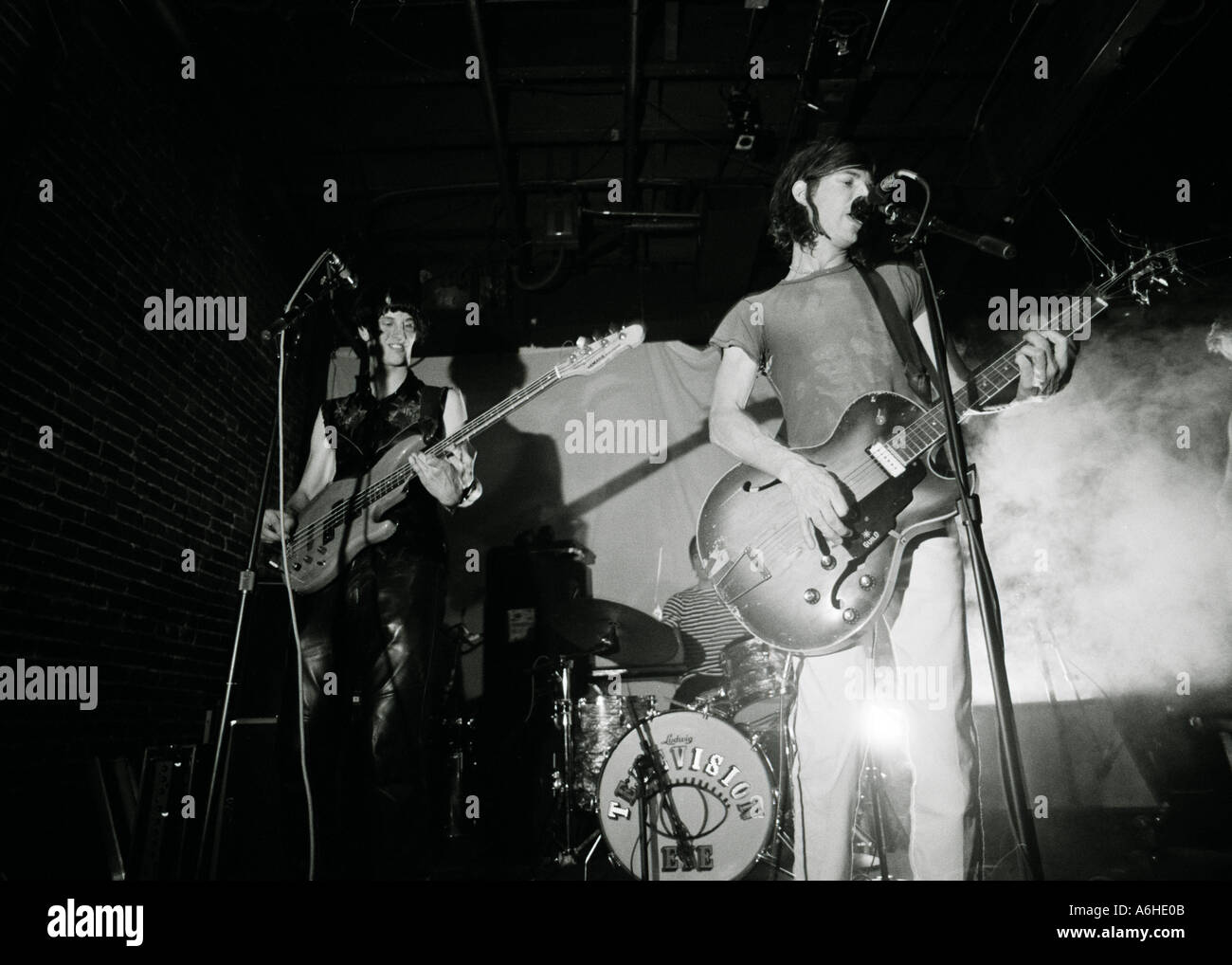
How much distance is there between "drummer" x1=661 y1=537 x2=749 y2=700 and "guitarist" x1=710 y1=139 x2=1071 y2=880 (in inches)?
70.3

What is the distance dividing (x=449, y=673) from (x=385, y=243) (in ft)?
12.4

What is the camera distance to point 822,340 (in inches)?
99.0

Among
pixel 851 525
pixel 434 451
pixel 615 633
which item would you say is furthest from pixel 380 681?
pixel 851 525

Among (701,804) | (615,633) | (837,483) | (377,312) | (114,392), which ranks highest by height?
(377,312)

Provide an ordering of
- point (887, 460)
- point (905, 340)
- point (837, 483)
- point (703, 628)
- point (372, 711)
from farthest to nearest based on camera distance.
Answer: point (703, 628) < point (372, 711) < point (905, 340) < point (887, 460) < point (837, 483)

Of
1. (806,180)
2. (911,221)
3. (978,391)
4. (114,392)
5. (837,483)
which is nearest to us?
(911,221)

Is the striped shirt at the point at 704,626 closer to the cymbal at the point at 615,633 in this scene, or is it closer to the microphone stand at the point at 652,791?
the cymbal at the point at 615,633

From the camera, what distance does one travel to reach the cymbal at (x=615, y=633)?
153 inches

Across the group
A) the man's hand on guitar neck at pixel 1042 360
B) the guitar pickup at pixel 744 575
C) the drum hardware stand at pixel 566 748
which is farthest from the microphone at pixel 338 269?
the man's hand on guitar neck at pixel 1042 360

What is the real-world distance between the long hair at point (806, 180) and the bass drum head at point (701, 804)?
2.16 m

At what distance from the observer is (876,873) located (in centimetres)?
354

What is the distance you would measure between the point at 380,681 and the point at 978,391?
2.40 meters

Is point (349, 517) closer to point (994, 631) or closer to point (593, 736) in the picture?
point (593, 736)

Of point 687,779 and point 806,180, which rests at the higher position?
point 806,180
